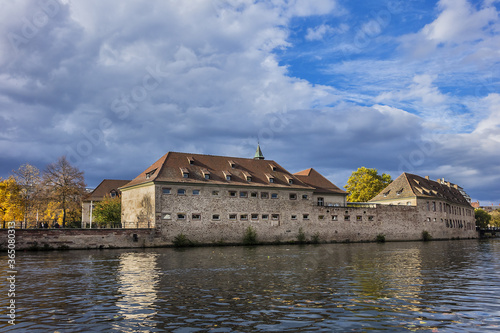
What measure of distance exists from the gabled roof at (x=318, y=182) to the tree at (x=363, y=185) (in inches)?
697

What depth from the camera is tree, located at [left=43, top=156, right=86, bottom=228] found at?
57.6 meters

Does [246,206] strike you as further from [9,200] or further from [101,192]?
[101,192]

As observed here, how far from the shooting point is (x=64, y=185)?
58.3 metres

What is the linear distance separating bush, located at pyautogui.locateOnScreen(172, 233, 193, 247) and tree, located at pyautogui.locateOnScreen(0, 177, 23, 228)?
22.9 metres

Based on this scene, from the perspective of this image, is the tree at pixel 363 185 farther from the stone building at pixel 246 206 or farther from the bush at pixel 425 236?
the bush at pixel 425 236

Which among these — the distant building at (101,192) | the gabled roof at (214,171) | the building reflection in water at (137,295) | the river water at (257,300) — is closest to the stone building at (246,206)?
the gabled roof at (214,171)

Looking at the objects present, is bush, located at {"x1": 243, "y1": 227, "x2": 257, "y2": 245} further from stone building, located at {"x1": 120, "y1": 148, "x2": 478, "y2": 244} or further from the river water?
the river water

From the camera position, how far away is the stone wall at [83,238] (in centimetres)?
3978

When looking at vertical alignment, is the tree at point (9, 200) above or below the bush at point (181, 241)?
above

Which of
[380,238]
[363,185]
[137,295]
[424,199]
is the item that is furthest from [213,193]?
[363,185]

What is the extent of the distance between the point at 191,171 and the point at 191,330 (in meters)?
41.5

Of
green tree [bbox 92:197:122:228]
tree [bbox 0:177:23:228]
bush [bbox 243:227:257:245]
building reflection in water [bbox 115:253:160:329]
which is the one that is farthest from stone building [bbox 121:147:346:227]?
building reflection in water [bbox 115:253:160:329]

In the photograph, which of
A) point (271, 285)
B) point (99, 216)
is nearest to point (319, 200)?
point (99, 216)

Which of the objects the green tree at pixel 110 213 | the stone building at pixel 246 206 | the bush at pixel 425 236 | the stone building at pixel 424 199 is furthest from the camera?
the stone building at pixel 424 199
